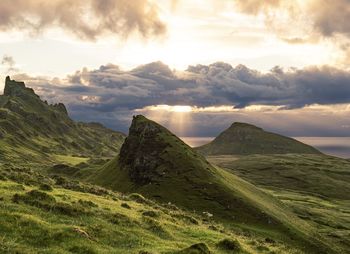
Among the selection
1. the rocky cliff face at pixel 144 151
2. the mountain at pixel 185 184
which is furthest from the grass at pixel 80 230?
the rocky cliff face at pixel 144 151

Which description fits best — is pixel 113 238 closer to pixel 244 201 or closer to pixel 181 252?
pixel 181 252

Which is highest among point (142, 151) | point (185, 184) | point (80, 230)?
point (80, 230)

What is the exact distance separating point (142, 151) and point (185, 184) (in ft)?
58.8

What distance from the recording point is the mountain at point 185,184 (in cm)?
7994

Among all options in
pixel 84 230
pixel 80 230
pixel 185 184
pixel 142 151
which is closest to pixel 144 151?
pixel 142 151

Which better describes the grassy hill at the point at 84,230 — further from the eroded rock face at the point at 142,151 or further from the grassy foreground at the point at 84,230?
the eroded rock face at the point at 142,151

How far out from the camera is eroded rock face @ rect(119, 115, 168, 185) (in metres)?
98.2

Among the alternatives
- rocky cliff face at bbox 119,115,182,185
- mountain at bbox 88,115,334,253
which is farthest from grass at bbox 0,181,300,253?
rocky cliff face at bbox 119,115,182,185

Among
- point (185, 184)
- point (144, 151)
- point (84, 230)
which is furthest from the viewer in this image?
point (144, 151)

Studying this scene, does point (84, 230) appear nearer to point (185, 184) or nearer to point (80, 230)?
point (80, 230)

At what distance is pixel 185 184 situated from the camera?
91.6m

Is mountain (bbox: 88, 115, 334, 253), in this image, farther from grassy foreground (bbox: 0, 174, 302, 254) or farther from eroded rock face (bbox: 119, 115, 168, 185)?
grassy foreground (bbox: 0, 174, 302, 254)

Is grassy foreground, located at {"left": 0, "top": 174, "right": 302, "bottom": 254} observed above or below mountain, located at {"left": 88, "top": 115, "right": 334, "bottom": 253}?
above

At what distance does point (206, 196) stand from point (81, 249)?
207 feet
